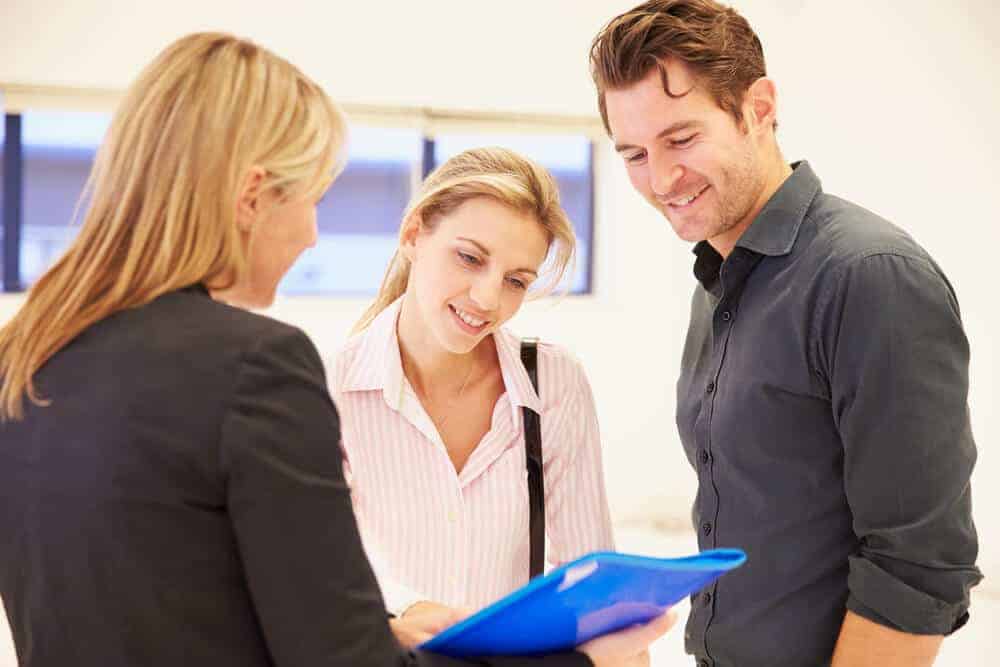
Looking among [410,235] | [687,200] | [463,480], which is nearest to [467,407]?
[463,480]

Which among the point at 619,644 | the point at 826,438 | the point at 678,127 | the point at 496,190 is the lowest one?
the point at 619,644

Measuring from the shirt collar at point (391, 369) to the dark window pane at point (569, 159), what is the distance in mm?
4123

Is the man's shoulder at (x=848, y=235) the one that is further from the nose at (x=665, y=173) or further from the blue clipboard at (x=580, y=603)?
the blue clipboard at (x=580, y=603)

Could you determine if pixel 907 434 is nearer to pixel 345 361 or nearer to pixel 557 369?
pixel 557 369

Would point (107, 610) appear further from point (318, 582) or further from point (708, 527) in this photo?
point (708, 527)

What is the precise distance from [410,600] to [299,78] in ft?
2.35

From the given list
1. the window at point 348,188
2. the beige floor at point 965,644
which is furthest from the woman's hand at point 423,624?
the window at point 348,188

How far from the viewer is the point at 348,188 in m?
6.83

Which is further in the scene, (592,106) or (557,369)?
(592,106)

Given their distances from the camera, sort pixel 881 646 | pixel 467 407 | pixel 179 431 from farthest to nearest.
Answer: pixel 467 407, pixel 881 646, pixel 179 431

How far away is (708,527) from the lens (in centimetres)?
152

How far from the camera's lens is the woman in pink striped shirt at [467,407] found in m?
1.55

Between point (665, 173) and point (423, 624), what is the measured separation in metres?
0.76

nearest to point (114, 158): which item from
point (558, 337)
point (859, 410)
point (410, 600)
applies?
point (410, 600)
